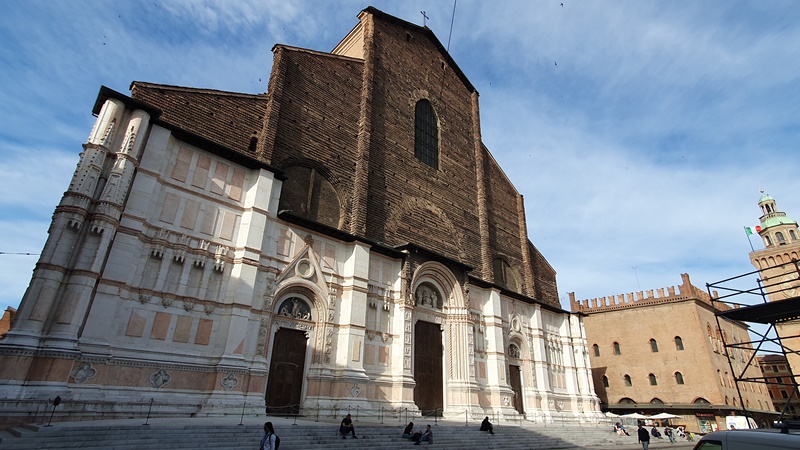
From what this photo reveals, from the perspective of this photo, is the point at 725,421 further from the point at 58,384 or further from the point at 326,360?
the point at 58,384

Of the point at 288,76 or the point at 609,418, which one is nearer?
the point at 288,76

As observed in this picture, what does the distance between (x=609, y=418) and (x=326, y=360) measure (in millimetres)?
19125

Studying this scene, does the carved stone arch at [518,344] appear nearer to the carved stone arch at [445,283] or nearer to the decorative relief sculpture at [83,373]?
the carved stone arch at [445,283]

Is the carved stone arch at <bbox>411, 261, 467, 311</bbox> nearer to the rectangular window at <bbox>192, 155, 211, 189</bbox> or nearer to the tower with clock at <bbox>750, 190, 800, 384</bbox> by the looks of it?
the rectangular window at <bbox>192, 155, 211, 189</bbox>

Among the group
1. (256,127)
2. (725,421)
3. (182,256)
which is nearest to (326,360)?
(182,256)

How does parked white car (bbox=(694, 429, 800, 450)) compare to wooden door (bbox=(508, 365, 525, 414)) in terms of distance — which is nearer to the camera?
parked white car (bbox=(694, 429, 800, 450))

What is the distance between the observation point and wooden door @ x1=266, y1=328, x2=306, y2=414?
13.2m

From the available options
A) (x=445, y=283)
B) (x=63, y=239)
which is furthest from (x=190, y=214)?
(x=445, y=283)

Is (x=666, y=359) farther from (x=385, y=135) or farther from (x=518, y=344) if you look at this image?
(x=385, y=135)

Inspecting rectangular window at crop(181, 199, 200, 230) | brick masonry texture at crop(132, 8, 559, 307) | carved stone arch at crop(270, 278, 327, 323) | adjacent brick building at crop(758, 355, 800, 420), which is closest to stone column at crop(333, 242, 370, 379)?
carved stone arch at crop(270, 278, 327, 323)

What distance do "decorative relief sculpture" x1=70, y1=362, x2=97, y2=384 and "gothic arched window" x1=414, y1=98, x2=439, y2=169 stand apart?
50.8ft

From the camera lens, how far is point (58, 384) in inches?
365

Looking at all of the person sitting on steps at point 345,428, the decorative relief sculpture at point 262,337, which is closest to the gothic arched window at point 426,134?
the decorative relief sculpture at point 262,337

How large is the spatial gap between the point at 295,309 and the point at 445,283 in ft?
24.9
